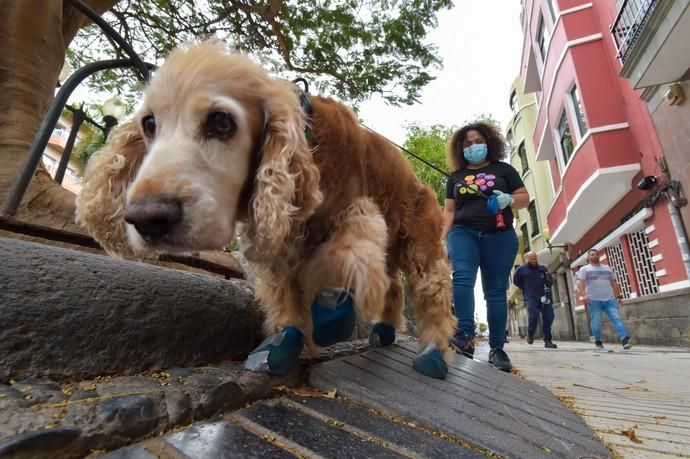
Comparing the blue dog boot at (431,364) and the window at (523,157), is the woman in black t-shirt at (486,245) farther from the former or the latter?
the window at (523,157)

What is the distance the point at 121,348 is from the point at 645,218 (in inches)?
488

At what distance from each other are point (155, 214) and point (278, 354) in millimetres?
818

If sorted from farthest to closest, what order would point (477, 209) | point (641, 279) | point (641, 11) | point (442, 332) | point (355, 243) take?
point (641, 279)
point (641, 11)
point (477, 209)
point (442, 332)
point (355, 243)

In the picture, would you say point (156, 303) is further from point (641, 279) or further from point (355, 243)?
point (641, 279)

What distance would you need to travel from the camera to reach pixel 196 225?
152 cm

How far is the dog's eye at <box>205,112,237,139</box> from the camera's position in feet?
5.75

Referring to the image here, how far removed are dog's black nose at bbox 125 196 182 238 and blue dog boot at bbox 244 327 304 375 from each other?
28.3 inches

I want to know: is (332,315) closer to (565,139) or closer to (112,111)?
(112,111)

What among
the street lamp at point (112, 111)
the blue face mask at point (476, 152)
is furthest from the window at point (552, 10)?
the street lamp at point (112, 111)

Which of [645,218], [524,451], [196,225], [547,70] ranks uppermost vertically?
[547,70]

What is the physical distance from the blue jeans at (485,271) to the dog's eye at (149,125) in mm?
2933

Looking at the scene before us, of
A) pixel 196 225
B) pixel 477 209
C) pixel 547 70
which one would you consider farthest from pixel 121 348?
pixel 547 70

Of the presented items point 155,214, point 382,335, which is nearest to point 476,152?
point 382,335

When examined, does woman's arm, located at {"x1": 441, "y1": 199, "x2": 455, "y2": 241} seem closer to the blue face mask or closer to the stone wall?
the blue face mask
